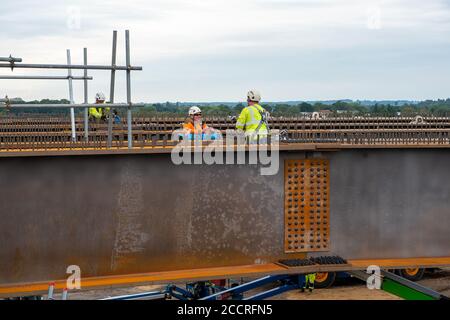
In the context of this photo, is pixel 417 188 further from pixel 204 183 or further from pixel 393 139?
pixel 204 183

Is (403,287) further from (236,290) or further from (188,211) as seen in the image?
(188,211)

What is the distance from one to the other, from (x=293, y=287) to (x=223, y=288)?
122cm

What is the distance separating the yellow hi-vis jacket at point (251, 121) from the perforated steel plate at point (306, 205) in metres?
0.95

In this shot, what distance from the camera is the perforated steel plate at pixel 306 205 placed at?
14.5 m

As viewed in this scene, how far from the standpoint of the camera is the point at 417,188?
1510 cm

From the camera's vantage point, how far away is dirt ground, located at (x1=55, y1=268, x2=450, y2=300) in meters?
18.8

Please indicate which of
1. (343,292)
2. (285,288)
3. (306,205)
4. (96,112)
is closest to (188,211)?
(306,205)

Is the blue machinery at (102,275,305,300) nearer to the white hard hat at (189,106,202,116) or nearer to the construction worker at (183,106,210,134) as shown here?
the construction worker at (183,106,210,134)

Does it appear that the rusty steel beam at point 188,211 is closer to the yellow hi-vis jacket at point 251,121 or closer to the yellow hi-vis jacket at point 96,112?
the yellow hi-vis jacket at point 251,121

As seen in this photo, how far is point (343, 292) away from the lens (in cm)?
1980

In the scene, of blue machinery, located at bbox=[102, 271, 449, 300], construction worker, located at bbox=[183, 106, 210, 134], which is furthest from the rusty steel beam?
construction worker, located at bbox=[183, 106, 210, 134]

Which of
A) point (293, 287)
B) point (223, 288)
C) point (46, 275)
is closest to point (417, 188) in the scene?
point (293, 287)

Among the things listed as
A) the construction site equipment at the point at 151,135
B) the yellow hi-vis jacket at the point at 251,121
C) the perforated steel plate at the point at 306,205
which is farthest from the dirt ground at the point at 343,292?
the yellow hi-vis jacket at the point at 251,121

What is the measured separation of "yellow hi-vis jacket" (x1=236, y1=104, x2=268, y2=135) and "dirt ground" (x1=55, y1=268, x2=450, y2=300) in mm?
4910
